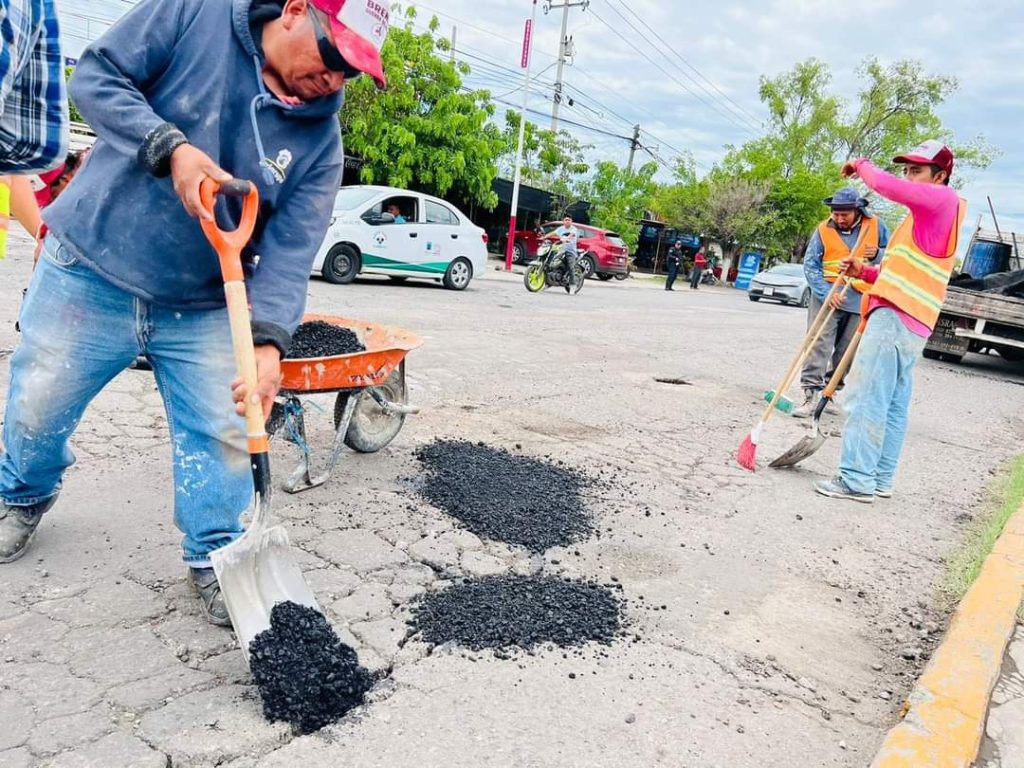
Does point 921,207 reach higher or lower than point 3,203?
higher

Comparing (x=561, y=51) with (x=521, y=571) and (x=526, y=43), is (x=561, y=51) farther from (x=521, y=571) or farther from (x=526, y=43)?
(x=521, y=571)

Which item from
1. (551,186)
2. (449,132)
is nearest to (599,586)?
(449,132)

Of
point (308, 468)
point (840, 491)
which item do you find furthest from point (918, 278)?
point (308, 468)

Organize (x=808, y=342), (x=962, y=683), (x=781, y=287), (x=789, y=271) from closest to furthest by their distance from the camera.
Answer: (x=962, y=683) → (x=808, y=342) → (x=781, y=287) → (x=789, y=271)

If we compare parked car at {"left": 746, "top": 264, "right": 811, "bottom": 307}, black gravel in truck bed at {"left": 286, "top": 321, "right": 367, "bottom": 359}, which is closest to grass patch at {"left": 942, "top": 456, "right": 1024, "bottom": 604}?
black gravel in truck bed at {"left": 286, "top": 321, "right": 367, "bottom": 359}

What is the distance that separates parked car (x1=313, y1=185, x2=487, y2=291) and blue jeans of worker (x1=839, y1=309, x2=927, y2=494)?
8.42 meters

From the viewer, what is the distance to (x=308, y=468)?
156 inches

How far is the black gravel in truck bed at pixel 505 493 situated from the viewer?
366 centimetres

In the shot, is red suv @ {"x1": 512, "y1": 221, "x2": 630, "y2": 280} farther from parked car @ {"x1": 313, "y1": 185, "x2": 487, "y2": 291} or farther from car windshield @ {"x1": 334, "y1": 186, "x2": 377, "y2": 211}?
car windshield @ {"x1": 334, "y1": 186, "x2": 377, "y2": 211}

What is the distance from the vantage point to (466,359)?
302 inches

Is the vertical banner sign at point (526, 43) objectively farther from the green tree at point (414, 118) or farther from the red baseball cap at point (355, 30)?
the red baseball cap at point (355, 30)

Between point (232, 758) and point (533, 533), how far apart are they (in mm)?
1866

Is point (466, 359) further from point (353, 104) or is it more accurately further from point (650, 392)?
point (353, 104)

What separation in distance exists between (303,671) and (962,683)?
85.9 inches
